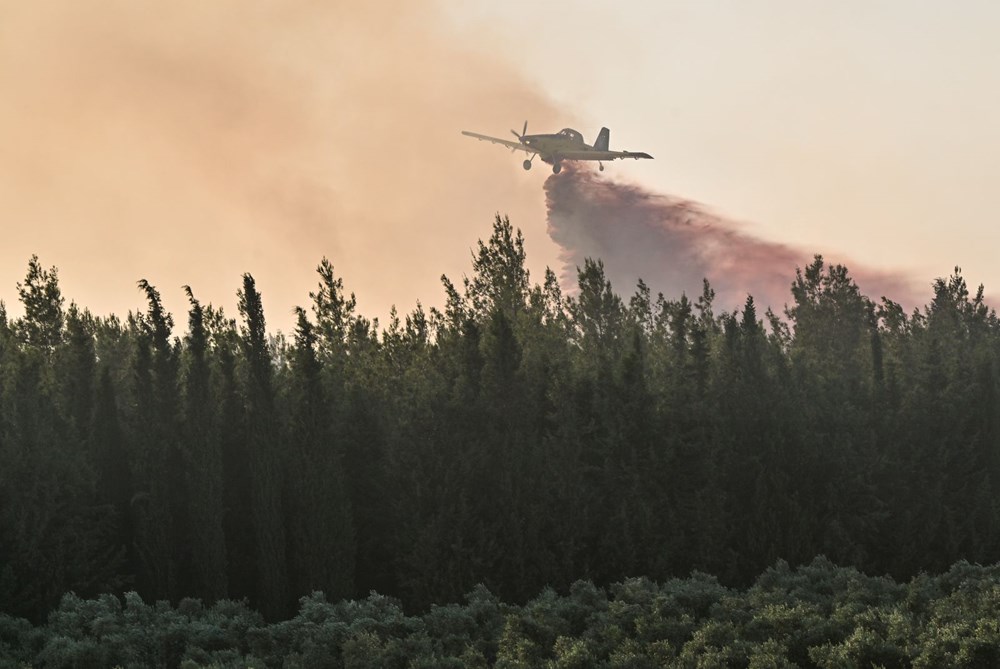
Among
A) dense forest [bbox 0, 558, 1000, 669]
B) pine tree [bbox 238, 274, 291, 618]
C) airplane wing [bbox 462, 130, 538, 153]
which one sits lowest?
dense forest [bbox 0, 558, 1000, 669]

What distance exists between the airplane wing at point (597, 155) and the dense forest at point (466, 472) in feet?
104

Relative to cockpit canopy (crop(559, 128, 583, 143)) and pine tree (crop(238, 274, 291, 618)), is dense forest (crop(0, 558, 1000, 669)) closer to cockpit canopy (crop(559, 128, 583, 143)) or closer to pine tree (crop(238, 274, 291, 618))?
pine tree (crop(238, 274, 291, 618))

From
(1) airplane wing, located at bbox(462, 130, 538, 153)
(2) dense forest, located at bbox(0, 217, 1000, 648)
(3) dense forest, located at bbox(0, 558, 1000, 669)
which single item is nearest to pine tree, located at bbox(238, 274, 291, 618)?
(2) dense forest, located at bbox(0, 217, 1000, 648)

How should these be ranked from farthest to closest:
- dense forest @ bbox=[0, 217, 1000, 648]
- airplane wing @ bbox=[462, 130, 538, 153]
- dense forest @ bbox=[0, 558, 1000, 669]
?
airplane wing @ bbox=[462, 130, 538, 153], dense forest @ bbox=[0, 217, 1000, 648], dense forest @ bbox=[0, 558, 1000, 669]

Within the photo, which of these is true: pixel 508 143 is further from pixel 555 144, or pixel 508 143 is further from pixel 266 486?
pixel 266 486

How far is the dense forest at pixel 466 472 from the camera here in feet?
105

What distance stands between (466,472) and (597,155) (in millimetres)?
47583

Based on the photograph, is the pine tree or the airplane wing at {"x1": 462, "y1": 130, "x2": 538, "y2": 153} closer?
the pine tree

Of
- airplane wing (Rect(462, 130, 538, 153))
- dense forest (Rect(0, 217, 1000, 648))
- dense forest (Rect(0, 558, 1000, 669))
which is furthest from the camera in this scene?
airplane wing (Rect(462, 130, 538, 153))

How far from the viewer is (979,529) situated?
4278cm

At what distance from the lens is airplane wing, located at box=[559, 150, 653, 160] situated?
76312 mm

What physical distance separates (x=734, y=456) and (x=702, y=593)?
13.5m

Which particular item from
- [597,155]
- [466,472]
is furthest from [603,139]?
[466,472]

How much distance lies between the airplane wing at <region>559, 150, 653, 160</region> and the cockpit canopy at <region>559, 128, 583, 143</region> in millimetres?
895
